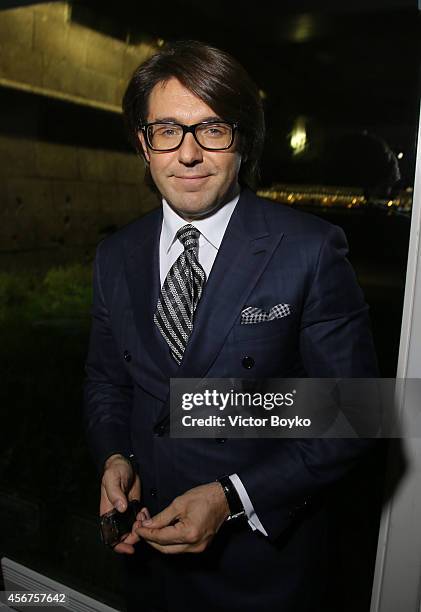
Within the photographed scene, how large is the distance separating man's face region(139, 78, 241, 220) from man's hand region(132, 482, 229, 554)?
1.92 ft

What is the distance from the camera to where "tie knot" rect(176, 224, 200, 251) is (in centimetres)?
112

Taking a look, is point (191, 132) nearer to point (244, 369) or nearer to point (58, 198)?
point (244, 369)

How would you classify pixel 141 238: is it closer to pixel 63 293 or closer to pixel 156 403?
pixel 156 403

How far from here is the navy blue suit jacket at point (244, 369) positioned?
1.03 metres

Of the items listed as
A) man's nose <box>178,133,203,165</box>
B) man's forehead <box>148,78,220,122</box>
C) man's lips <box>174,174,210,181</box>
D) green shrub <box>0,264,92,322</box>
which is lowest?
green shrub <box>0,264,92,322</box>

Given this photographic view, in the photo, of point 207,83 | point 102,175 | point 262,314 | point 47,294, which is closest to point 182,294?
point 262,314

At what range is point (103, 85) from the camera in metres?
1.90

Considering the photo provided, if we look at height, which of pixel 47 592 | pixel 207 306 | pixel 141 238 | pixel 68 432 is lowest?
pixel 47 592

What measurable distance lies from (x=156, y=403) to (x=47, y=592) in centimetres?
119

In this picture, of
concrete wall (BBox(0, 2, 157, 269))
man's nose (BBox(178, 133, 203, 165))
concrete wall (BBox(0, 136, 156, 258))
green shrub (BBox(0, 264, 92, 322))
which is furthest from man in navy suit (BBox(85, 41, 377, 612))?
green shrub (BBox(0, 264, 92, 322))

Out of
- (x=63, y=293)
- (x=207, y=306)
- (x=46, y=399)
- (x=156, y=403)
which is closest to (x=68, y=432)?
(x=46, y=399)

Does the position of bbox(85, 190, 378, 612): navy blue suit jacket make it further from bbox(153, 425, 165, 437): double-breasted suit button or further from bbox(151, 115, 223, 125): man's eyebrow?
bbox(151, 115, 223, 125): man's eyebrow

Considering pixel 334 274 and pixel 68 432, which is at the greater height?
pixel 334 274

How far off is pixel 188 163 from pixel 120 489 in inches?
28.5
